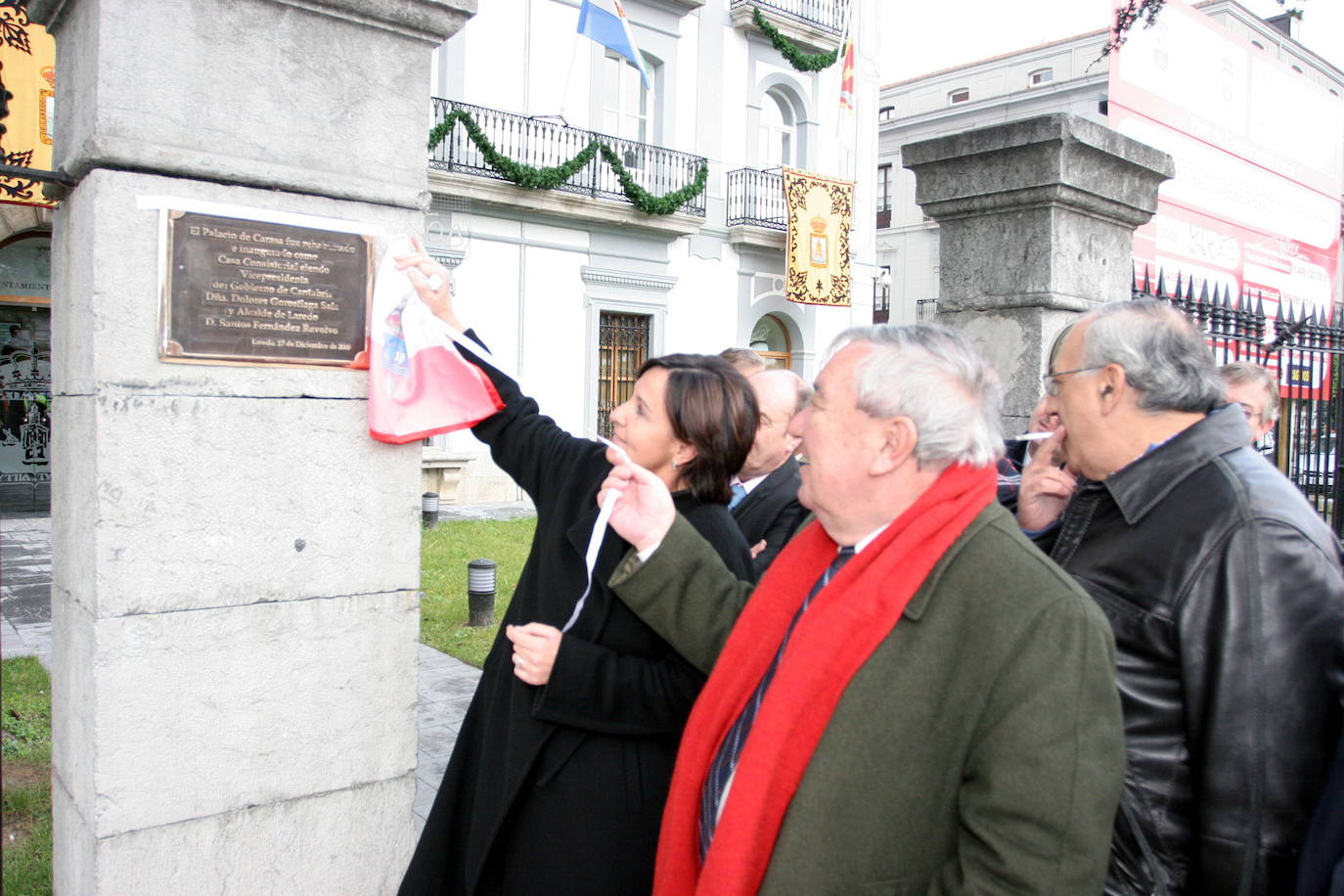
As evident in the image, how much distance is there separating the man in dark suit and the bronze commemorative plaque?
1.26 metres

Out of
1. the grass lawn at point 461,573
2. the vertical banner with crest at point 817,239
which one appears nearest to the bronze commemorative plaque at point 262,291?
the grass lawn at point 461,573

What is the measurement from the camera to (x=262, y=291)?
99.7 inches

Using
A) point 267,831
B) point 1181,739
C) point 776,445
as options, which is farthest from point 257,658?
point 1181,739

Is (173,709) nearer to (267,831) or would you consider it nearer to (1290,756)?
(267,831)

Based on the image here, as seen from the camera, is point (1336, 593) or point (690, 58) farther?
point (690, 58)

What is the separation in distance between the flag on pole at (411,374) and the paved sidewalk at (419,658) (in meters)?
1.06

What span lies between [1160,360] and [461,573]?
8114 mm

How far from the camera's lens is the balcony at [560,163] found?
14952 mm

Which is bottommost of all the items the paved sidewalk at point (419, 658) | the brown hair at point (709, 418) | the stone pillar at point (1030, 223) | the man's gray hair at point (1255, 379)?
the paved sidewalk at point (419, 658)

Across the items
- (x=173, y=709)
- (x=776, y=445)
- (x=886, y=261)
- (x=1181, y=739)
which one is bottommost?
(x=173, y=709)

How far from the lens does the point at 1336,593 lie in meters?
1.83

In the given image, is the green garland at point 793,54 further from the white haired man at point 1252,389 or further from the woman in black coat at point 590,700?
the woman in black coat at point 590,700

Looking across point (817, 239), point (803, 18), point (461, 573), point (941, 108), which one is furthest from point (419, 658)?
point (941, 108)

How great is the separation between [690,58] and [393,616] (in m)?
16.6
